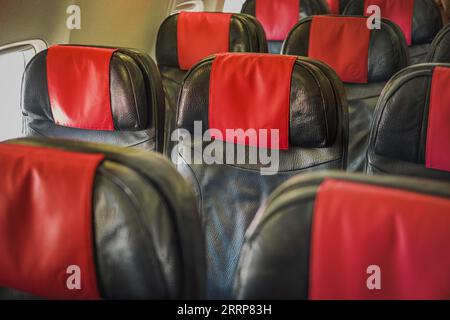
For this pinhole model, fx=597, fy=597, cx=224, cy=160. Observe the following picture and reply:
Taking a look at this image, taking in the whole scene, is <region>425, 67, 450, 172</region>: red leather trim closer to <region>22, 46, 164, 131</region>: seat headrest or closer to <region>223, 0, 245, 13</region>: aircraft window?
<region>22, 46, 164, 131</region>: seat headrest

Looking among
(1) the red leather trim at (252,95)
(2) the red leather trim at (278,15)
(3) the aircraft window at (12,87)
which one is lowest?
(3) the aircraft window at (12,87)

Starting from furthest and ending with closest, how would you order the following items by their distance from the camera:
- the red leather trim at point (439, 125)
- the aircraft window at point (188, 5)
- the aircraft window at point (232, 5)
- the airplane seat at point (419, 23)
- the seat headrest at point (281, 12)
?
the aircraft window at point (232, 5)
the aircraft window at point (188, 5)
the seat headrest at point (281, 12)
the airplane seat at point (419, 23)
the red leather trim at point (439, 125)

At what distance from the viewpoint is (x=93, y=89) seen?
2.08m

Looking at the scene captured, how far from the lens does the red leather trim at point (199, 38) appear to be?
10.8 feet

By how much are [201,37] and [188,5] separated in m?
2.69

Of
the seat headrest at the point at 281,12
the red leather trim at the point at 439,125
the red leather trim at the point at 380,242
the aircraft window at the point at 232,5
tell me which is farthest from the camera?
the aircraft window at the point at 232,5

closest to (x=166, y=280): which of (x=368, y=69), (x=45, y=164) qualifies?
(x=45, y=164)

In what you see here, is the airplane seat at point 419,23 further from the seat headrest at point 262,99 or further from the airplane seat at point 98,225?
the airplane seat at point 98,225

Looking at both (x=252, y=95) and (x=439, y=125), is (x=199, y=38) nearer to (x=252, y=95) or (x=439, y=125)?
(x=252, y=95)

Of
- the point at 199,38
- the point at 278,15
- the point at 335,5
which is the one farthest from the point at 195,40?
the point at 335,5

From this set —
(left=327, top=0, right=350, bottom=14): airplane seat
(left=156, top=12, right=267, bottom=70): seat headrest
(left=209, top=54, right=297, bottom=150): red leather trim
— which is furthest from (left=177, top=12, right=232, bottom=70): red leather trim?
(left=327, top=0, right=350, bottom=14): airplane seat

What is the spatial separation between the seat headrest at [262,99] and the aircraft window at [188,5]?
12.3ft

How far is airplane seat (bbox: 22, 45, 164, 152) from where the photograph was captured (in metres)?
2.06

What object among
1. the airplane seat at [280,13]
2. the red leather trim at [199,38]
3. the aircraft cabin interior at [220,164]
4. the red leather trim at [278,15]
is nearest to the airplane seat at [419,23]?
the aircraft cabin interior at [220,164]
